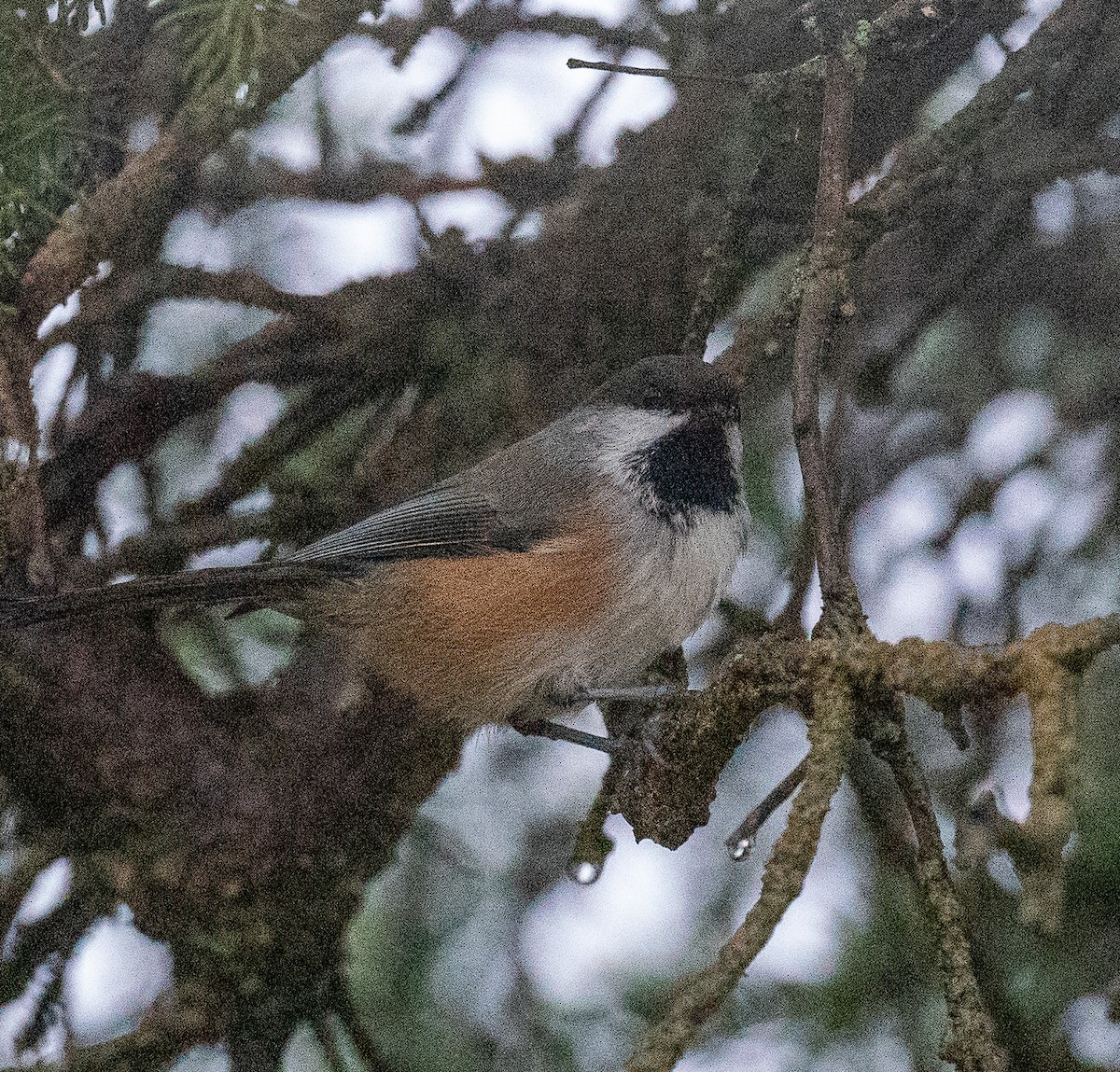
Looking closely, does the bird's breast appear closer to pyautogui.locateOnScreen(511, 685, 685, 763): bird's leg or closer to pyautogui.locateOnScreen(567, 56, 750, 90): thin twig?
pyautogui.locateOnScreen(511, 685, 685, 763): bird's leg

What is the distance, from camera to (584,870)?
2.20m

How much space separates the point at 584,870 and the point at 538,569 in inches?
23.0

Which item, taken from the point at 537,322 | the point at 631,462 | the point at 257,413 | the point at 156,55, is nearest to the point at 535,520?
the point at 631,462

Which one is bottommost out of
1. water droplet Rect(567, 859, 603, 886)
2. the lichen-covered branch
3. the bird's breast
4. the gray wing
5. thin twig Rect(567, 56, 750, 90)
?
water droplet Rect(567, 859, 603, 886)

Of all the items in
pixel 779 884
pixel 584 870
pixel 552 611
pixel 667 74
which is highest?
pixel 667 74

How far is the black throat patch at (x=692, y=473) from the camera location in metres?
2.20

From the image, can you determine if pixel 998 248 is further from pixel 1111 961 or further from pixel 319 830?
pixel 319 830

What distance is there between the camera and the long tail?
2.06 meters

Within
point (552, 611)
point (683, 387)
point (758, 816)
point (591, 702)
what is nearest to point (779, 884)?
point (758, 816)

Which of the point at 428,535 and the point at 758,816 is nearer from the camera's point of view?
the point at 758,816

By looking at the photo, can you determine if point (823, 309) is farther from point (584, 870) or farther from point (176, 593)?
point (176, 593)

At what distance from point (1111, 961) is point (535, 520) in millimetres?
1313

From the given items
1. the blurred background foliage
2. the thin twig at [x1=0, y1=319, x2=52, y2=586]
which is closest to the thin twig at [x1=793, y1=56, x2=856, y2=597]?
the blurred background foliage

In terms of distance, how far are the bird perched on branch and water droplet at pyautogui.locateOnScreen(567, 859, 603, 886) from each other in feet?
1.05
